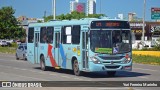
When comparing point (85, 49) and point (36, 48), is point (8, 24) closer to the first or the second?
point (36, 48)

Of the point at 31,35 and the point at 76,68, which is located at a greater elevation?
the point at 31,35

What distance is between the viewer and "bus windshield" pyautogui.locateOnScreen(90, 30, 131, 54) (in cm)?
2159

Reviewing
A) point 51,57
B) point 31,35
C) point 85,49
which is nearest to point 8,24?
point 31,35

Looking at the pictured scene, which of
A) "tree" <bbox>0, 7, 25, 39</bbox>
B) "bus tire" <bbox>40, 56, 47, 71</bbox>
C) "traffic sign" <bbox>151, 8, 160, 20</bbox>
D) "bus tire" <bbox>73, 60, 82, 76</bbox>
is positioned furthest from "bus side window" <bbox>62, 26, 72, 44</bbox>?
"tree" <bbox>0, 7, 25, 39</bbox>

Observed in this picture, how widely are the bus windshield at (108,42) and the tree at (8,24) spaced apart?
66.8m

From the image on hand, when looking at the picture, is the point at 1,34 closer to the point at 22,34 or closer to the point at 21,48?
the point at 22,34

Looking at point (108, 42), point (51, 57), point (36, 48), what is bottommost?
point (51, 57)

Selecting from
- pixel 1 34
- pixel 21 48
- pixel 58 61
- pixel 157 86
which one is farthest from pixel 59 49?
pixel 1 34

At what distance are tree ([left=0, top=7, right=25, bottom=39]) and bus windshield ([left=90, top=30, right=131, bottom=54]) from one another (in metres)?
66.8

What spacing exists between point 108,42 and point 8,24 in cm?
6783

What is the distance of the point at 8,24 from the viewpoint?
87688 mm

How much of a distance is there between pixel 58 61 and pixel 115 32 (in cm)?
462

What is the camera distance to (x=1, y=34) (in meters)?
89.2

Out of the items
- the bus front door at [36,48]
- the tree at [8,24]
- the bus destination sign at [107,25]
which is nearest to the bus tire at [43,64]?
the bus front door at [36,48]
